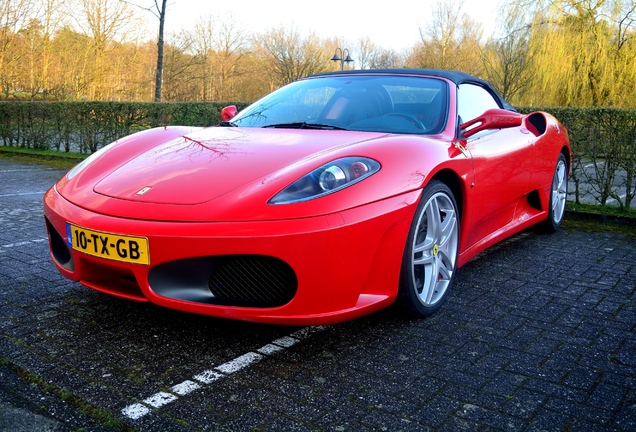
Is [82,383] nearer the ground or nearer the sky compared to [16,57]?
nearer the ground

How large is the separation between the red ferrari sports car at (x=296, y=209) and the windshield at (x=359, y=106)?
13 mm

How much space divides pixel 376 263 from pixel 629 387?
1.10m

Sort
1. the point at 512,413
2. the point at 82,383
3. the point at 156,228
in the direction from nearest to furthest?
the point at 512,413
the point at 82,383
the point at 156,228

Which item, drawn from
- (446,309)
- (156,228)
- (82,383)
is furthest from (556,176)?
(82,383)

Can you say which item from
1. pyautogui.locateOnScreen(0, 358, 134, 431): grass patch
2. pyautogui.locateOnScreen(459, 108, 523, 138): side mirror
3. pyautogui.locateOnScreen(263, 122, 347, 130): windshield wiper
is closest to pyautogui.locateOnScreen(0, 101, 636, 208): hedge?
pyautogui.locateOnScreen(459, 108, 523, 138): side mirror

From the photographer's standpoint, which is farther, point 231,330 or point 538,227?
point 538,227

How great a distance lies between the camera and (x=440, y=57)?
36.4 metres

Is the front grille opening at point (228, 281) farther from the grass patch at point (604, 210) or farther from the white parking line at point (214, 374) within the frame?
the grass patch at point (604, 210)

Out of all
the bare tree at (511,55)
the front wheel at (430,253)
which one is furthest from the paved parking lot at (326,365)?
the bare tree at (511,55)

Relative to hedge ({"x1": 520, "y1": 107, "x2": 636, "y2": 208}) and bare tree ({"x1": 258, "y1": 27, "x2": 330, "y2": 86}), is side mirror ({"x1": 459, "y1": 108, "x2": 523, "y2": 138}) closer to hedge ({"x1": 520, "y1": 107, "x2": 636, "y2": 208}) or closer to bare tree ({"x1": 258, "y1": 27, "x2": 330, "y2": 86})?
hedge ({"x1": 520, "y1": 107, "x2": 636, "y2": 208})

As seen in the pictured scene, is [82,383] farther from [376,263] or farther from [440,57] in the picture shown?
[440,57]

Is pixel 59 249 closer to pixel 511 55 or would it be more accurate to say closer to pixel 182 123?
pixel 182 123

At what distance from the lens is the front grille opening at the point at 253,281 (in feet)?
8.09

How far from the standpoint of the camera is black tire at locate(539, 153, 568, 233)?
523cm
